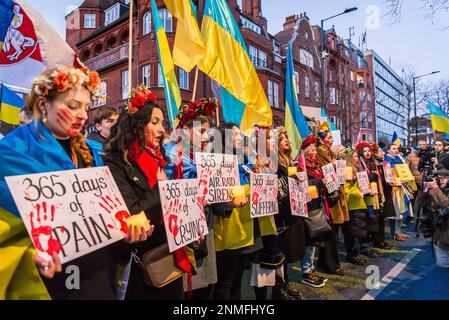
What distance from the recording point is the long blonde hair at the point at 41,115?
2.02 m

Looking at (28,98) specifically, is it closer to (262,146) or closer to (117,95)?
(262,146)

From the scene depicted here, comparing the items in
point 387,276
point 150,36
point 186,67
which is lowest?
point 387,276

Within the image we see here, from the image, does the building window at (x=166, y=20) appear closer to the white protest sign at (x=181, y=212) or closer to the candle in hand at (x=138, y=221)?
the white protest sign at (x=181, y=212)

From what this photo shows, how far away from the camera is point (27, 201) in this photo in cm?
158

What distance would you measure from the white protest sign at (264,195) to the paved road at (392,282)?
137 centimetres

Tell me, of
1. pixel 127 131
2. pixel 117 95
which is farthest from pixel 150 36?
pixel 127 131

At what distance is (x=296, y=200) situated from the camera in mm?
4117

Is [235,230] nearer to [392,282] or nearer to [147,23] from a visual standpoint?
[392,282]

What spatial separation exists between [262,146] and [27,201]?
2.93m

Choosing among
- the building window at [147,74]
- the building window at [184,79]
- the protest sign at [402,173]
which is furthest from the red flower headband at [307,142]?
the building window at [147,74]

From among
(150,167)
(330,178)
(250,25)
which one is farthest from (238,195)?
(250,25)

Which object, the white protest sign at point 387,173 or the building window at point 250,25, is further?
the building window at point 250,25

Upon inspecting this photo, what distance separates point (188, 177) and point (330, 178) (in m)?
2.72

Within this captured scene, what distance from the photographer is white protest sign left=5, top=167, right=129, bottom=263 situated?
158 centimetres
